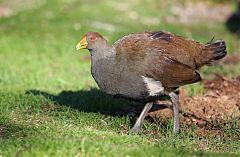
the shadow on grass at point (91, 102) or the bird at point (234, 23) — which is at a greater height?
the bird at point (234, 23)

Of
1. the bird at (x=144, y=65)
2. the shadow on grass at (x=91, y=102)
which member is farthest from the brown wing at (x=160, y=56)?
the shadow on grass at (x=91, y=102)

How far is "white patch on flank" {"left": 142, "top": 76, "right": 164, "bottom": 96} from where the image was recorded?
751 cm

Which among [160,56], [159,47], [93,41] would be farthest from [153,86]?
[93,41]

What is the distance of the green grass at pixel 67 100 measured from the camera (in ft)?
20.7

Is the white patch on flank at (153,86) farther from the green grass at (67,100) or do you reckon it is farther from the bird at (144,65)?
the green grass at (67,100)

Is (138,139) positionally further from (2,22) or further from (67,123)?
(2,22)

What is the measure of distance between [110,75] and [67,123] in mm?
872

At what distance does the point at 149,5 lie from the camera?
23.6 meters

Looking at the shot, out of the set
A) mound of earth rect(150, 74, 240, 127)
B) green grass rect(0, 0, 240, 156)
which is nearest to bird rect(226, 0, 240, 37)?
green grass rect(0, 0, 240, 156)

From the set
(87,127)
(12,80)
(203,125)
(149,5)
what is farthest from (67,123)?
(149,5)

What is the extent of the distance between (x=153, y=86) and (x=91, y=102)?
219 centimetres

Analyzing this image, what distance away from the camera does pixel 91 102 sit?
9531mm

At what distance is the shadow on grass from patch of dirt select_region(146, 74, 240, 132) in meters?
0.66

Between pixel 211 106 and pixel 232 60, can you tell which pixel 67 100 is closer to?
pixel 211 106
